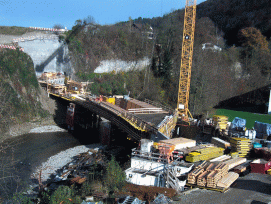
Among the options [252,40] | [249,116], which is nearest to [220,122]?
[249,116]

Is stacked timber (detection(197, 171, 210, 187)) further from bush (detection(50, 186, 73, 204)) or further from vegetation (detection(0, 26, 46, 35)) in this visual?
vegetation (detection(0, 26, 46, 35))

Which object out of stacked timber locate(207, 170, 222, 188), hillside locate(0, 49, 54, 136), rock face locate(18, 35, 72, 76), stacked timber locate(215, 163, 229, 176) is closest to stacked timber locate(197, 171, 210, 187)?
stacked timber locate(207, 170, 222, 188)

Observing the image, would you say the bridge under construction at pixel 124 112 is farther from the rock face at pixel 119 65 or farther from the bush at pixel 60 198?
the bush at pixel 60 198

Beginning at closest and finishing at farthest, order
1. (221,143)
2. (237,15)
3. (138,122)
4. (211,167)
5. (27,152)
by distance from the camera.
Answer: (211,167)
(221,143)
(138,122)
(27,152)
(237,15)

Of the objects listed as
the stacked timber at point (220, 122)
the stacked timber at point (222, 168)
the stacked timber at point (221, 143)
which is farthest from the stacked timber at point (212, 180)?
the stacked timber at point (220, 122)

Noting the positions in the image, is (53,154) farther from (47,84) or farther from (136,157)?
(47,84)

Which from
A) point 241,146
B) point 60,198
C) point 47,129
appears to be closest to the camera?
point 60,198

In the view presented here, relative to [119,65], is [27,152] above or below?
below

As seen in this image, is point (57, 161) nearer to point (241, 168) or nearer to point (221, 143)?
point (221, 143)
